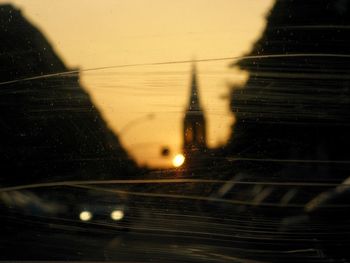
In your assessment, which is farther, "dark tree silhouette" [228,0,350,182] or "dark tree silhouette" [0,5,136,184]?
"dark tree silhouette" [0,5,136,184]

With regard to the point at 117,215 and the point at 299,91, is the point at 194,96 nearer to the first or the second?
the point at 299,91

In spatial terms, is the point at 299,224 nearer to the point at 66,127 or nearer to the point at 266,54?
the point at 266,54

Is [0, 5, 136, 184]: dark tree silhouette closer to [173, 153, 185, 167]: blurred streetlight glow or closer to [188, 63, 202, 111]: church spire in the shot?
[173, 153, 185, 167]: blurred streetlight glow

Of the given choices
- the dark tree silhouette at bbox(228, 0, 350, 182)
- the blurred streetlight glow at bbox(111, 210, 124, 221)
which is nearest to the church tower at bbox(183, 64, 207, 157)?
the dark tree silhouette at bbox(228, 0, 350, 182)

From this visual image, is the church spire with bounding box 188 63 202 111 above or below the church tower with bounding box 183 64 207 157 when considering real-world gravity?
above

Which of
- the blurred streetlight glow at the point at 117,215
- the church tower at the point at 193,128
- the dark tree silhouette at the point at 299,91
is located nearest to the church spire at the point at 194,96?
the church tower at the point at 193,128

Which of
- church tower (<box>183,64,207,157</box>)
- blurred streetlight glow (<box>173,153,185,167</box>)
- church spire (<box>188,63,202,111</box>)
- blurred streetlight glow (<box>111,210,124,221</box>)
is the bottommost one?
blurred streetlight glow (<box>111,210,124,221</box>)
